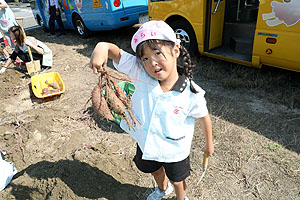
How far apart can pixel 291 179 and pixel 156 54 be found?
6.32 ft

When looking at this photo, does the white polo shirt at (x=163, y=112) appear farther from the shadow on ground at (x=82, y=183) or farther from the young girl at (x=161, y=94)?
the shadow on ground at (x=82, y=183)

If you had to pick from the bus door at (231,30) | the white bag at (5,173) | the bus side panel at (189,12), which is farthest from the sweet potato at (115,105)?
the bus side panel at (189,12)

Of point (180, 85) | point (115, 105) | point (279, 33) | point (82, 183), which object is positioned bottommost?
point (82, 183)

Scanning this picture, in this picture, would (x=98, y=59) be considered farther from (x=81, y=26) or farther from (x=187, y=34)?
(x=81, y=26)

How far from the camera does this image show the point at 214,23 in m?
4.10

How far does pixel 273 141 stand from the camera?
2.59 m

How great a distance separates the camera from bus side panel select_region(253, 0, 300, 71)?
285 cm

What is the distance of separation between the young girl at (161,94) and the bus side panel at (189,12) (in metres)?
2.93

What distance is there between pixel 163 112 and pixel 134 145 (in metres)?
1.45

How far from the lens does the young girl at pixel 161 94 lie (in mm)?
1262

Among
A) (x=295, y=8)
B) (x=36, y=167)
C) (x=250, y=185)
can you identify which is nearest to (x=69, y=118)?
(x=36, y=167)

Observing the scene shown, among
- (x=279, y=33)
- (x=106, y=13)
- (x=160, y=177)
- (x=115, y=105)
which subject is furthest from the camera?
(x=106, y=13)

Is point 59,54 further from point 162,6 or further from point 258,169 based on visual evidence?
point 258,169

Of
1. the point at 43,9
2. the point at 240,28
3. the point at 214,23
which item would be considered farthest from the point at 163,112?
the point at 43,9
